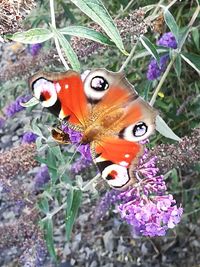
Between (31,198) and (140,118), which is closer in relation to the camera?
(140,118)

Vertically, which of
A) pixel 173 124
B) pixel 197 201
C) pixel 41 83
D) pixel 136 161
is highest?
pixel 41 83

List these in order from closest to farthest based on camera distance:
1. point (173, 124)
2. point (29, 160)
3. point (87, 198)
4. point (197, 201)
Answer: point (29, 160), point (173, 124), point (197, 201), point (87, 198)

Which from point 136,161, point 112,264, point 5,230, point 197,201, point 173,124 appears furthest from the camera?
point 112,264

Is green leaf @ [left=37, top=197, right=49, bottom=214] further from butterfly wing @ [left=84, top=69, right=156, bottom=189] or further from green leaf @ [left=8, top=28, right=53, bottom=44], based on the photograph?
butterfly wing @ [left=84, top=69, right=156, bottom=189]

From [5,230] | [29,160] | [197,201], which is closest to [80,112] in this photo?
[29,160]

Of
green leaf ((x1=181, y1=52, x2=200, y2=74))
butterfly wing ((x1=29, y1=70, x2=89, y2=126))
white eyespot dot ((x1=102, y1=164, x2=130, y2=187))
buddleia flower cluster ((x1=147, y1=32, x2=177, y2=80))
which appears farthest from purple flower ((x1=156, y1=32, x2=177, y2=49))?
white eyespot dot ((x1=102, y1=164, x2=130, y2=187))

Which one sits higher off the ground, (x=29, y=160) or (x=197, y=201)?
(x=29, y=160)

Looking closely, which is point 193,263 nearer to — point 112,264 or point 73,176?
point 112,264

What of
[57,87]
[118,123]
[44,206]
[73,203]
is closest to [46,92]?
[57,87]
